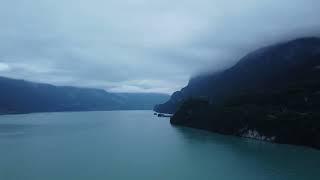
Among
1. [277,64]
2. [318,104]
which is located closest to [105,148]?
[318,104]

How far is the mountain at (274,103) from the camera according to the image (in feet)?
275

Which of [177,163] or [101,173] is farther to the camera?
[177,163]

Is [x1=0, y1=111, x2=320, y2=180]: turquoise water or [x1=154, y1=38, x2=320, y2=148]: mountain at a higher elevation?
[x1=154, y1=38, x2=320, y2=148]: mountain

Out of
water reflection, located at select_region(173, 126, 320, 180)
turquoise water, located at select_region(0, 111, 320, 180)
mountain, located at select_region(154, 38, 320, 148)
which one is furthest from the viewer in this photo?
mountain, located at select_region(154, 38, 320, 148)

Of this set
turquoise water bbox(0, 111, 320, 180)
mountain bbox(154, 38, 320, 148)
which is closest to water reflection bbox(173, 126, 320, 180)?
turquoise water bbox(0, 111, 320, 180)

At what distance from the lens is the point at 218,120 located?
380 feet

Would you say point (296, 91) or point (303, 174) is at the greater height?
point (296, 91)

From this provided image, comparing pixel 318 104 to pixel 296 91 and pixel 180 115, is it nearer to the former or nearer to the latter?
pixel 296 91

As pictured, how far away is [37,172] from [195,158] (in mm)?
23855

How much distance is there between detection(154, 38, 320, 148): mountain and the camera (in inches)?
3297

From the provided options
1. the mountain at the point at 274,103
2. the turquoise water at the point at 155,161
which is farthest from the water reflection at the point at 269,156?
the mountain at the point at 274,103

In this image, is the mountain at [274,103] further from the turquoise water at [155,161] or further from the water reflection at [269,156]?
the turquoise water at [155,161]

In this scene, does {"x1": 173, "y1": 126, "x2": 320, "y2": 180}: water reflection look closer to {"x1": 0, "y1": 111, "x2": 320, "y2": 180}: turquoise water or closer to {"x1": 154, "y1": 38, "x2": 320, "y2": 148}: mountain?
{"x1": 0, "y1": 111, "x2": 320, "y2": 180}: turquoise water

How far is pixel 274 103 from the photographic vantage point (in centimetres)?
11562
